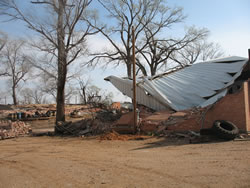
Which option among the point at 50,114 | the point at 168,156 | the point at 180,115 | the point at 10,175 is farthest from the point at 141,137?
the point at 50,114

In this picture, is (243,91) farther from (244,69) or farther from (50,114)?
(50,114)

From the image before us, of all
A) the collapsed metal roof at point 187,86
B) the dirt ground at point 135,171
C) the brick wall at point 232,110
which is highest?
the collapsed metal roof at point 187,86

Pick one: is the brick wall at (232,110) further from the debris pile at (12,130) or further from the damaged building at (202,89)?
the debris pile at (12,130)

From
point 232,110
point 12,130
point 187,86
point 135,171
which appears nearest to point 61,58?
point 12,130

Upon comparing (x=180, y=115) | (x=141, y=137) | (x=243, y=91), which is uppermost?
(x=243, y=91)

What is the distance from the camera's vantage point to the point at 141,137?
1031cm

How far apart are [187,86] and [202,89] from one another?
1.13 meters

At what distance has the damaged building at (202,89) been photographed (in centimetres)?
992

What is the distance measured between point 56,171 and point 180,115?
26.2 feet

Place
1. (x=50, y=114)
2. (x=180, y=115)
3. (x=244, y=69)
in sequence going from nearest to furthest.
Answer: (x=180, y=115) → (x=244, y=69) → (x=50, y=114)

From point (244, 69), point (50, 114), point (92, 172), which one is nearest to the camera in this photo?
point (92, 172)

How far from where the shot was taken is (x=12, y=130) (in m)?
12.9

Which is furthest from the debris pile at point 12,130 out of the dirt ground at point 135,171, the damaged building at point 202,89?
the damaged building at point 202,89

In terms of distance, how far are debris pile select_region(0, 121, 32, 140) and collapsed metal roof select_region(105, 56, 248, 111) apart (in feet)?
26.6
